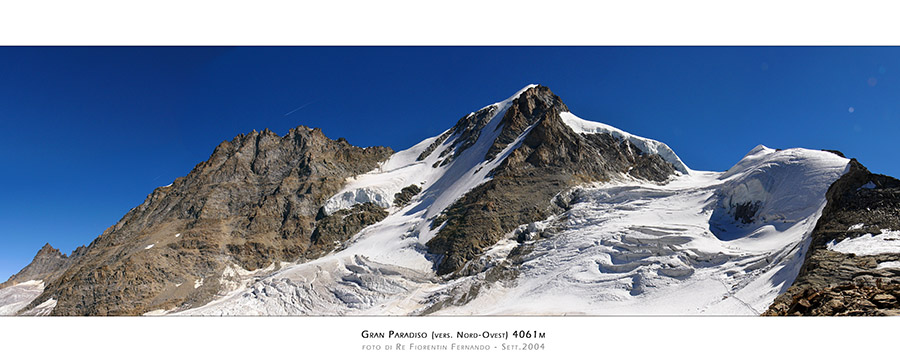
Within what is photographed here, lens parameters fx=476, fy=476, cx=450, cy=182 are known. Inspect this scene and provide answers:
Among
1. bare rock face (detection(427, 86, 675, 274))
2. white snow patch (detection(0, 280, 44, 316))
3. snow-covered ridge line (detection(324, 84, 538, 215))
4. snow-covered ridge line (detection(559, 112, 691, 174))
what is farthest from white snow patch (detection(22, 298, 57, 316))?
snow-covered ridge line (detection(559, 112, 691, 174))

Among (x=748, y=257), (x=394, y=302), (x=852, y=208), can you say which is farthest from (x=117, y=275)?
(x=852, y=208)

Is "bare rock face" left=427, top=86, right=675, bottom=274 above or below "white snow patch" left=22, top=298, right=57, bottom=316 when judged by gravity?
above

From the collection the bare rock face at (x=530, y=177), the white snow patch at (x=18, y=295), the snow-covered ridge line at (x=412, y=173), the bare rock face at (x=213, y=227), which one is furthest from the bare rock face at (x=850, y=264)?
the white snow patch at (x=18, y=295)

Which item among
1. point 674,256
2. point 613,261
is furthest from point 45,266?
point 674,256

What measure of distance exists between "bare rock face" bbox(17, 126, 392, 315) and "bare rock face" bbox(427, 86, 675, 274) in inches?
1139

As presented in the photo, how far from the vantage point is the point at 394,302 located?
5025 centimetres

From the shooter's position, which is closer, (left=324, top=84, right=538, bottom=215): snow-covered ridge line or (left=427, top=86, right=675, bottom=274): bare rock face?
(left=427, top=86, right=675, bottom=274): bare rock face

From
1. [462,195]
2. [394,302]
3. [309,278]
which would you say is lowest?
[394,302]

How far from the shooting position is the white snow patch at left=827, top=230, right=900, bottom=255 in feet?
79.6

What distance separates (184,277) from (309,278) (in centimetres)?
2138

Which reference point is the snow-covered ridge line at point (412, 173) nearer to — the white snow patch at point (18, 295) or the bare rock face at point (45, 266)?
the white snow patch at point (18, 295)

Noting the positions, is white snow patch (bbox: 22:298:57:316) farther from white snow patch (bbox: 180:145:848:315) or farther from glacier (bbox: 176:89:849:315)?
white snow patch (bbox: 180:145:848:315)

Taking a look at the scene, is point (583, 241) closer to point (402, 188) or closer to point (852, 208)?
point (852, 208)

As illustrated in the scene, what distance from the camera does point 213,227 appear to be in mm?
79000
